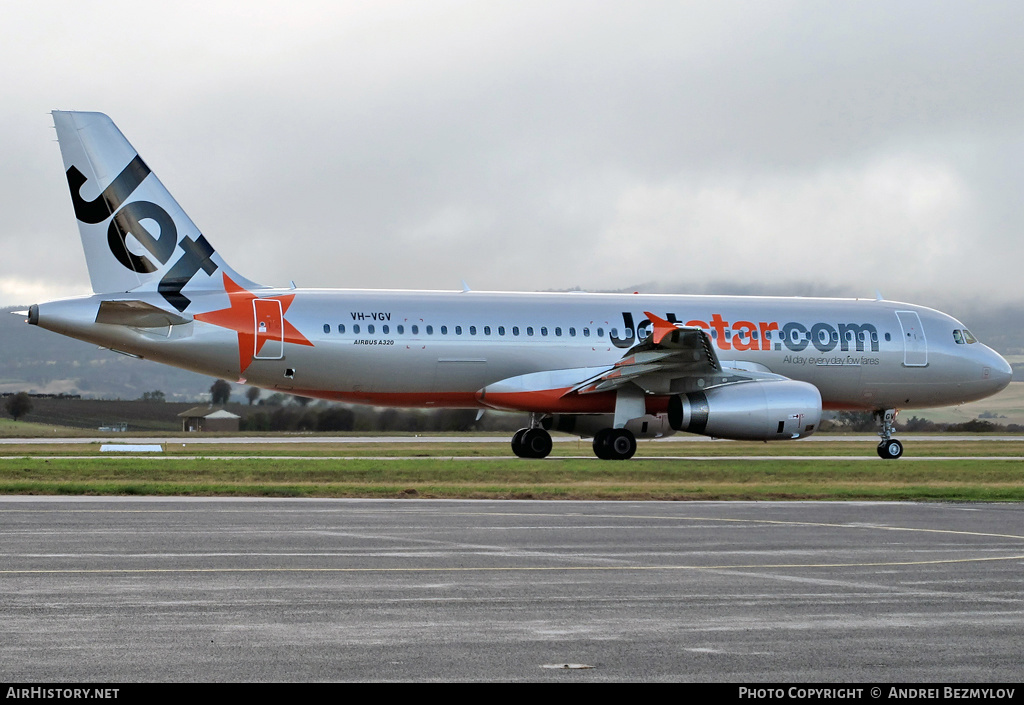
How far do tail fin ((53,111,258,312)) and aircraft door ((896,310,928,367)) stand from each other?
20.8 m

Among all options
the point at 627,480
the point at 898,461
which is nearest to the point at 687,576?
the point at 627,480

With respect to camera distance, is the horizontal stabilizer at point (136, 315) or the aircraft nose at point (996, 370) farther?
the aircraft nose at point (996, 370)

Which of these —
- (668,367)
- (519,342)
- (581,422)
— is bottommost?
(581,422)

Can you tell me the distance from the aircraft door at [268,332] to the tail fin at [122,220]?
1.46 meters

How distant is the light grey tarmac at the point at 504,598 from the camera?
7445mm

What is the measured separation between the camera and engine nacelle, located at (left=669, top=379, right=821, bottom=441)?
3123 cm

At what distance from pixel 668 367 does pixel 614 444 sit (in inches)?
106

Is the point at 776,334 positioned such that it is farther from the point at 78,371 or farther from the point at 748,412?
the point at 78,371

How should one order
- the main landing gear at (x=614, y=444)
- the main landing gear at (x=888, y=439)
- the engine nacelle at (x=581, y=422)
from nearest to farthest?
the main landing gear at (x=614, y=444) < the engine nacelle at (x=581, y=422) < the main landing gear at (x=888, y=439)

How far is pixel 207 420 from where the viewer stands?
76938mm

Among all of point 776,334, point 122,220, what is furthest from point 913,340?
point 122,220

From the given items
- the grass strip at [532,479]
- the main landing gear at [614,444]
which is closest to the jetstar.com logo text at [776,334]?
the main landing gear at [614,444]

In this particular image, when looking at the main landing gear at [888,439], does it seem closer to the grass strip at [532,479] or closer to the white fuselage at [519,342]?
the white fuselage at [519,342]

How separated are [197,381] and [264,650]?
84.5 m
